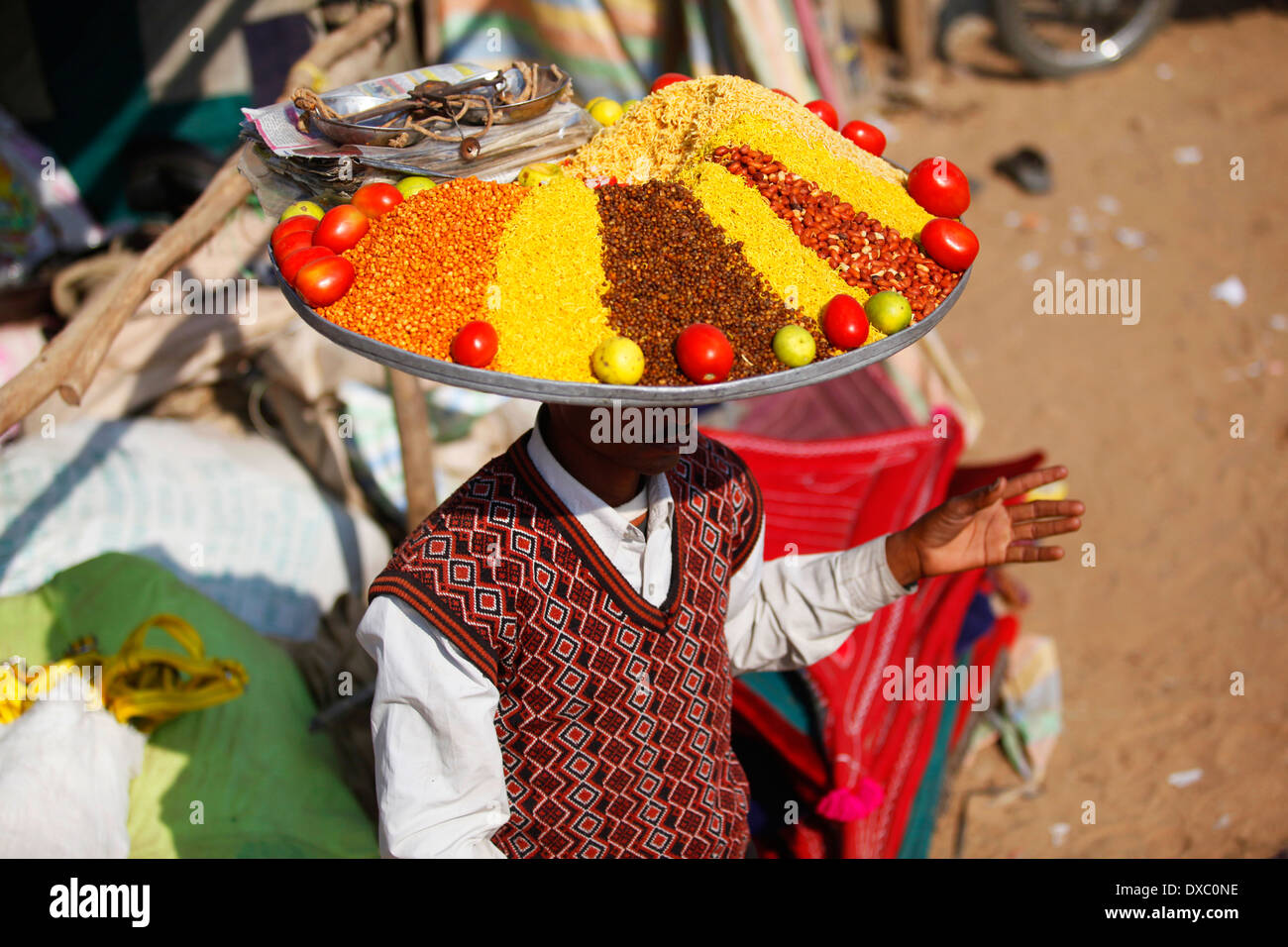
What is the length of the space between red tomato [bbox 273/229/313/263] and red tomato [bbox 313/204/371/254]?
0.5 inches

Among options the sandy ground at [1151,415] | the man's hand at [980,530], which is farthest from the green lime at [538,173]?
the sandy ground at [1151,415]

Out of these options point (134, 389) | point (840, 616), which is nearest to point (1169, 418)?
point (840, 616)

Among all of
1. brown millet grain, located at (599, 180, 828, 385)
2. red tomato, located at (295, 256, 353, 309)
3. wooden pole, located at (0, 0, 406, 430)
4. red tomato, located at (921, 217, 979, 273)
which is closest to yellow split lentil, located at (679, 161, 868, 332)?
brown millet grain, located at (599, 180, 828, 385)

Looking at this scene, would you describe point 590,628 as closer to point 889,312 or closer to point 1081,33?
point 889,312

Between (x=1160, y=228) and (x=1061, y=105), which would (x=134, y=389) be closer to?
(x=1160, y=228)

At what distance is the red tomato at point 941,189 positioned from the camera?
4.49 ft

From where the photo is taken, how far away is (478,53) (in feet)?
14.5

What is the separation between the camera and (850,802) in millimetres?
2191

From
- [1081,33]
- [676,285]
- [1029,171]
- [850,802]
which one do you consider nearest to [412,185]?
[676,285]

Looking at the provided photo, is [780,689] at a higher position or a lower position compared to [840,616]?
lower

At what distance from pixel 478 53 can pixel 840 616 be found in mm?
3647

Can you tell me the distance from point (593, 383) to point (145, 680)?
1.45 metres

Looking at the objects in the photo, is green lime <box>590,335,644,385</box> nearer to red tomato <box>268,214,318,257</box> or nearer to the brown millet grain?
the brown millet grain

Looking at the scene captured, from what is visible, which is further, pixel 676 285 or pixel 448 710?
pixel 448 710
